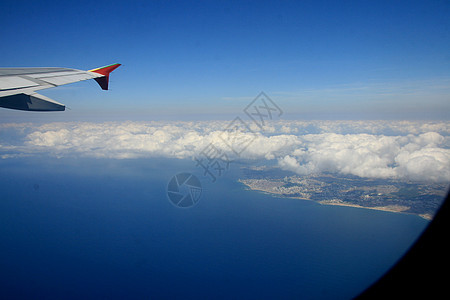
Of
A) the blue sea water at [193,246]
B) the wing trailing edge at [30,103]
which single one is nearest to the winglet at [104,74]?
the wing trailing edge at [30,103]

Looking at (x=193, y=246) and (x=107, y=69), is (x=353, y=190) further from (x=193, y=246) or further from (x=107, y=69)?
(x=107, y=69)

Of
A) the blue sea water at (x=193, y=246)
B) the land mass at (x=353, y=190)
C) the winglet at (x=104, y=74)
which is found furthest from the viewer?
the land mass at (x=353, y=190)

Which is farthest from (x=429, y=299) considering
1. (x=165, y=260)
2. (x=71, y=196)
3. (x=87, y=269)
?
(x=71, y=196)

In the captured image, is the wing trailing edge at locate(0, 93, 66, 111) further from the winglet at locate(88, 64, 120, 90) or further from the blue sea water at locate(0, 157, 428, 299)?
the blue sea water at locate(0, 157, 428, 299)

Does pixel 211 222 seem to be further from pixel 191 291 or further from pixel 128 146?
pixel 128 146

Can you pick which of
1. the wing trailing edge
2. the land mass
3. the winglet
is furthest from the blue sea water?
the wing trailing edge

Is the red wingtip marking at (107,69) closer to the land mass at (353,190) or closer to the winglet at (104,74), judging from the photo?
the winglet at (104,74)

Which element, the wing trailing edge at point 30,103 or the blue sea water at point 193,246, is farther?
the blue sea water at point 193,246
